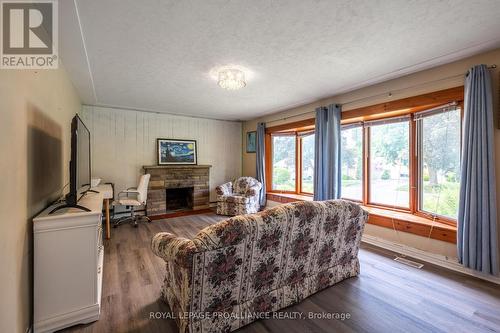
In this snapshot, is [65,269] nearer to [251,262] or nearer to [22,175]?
[22,175]

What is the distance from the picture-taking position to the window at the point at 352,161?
13.2 feet

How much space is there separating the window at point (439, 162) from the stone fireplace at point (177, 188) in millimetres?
4498

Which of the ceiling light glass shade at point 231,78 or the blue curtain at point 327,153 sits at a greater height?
the ceiling light glass shade at point 231,78

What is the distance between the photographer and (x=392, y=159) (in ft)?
11.8

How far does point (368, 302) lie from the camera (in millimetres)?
2004

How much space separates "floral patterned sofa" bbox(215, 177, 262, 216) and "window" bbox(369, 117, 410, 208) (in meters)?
2.47

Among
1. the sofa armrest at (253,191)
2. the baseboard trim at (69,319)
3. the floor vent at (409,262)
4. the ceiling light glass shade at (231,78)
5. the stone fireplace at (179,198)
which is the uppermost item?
the ceiling light glass shade at (231,78)

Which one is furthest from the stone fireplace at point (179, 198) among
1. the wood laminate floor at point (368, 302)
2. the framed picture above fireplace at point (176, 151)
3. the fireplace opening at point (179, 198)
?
the wood laminate floor at point (368, 302)

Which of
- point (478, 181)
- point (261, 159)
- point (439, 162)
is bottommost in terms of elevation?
point (478, 181)

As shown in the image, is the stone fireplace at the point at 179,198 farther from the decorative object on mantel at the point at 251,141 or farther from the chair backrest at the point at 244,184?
the decorative object on mantel at the point at 251,141

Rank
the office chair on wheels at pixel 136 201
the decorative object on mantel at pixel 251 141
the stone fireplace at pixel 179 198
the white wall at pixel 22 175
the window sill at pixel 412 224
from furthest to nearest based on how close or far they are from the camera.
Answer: the decorative object on mantel at pixel 251 141
the stone fireplace at pixel 179 198
the office chair on wheels at pixel 136 201
the window sill at pixel 412 224
the white wall at pixel 22 175

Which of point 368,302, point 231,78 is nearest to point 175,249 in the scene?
point 368,302

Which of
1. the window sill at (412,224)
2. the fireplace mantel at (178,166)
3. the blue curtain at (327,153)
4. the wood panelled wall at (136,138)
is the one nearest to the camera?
the window sill at (412,224)

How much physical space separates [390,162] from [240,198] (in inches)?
119
